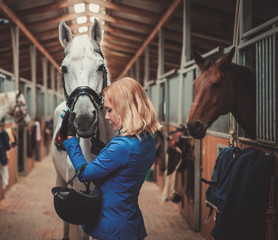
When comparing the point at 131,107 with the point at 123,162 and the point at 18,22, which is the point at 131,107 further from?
the point at 18,22

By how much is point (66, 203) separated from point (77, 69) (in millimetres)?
798

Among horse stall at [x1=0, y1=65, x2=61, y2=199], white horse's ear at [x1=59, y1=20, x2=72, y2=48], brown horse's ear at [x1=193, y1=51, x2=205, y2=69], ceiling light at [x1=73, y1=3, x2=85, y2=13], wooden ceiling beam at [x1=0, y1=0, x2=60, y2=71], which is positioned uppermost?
ceiling light at [x1=73, y1=3, x2=85, y2=13]

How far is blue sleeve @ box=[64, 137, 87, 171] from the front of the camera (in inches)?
47.8

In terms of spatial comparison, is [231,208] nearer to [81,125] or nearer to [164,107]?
[81,125]

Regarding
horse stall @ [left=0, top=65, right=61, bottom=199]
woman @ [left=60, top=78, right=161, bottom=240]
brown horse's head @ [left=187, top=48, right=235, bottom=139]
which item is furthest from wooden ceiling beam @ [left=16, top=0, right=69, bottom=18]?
woman @ [left=60, top=78, right=161, bottom=240]

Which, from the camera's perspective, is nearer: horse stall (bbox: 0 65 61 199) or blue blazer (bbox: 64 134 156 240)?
blue blazer (bbox: 64 134 156 240)

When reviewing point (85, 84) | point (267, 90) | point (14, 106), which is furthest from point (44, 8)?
point (267, 90)

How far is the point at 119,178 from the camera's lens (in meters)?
1.19

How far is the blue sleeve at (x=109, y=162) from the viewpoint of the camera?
3.75 ft

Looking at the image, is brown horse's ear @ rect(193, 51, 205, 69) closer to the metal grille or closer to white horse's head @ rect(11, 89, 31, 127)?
the metal grille

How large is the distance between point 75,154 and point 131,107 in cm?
33

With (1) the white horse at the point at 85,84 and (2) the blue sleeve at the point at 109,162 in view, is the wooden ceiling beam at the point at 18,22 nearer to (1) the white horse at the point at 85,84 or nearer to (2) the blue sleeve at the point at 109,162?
(1) the white horse at the point at 85,84

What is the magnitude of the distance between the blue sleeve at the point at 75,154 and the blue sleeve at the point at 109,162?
0.06 m

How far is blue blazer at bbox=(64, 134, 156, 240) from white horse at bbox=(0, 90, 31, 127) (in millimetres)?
3199
